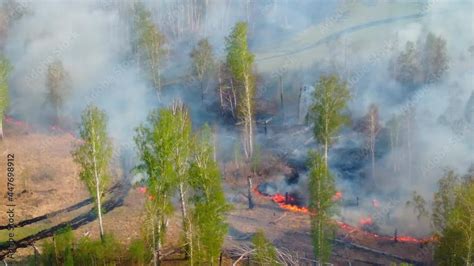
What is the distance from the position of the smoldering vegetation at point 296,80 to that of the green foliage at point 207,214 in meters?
18.3

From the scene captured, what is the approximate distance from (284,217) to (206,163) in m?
13.6

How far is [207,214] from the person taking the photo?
37.1 meters

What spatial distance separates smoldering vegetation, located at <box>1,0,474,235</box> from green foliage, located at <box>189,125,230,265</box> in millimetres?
18266

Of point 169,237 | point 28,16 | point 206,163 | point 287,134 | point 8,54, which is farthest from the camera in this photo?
point 28,16

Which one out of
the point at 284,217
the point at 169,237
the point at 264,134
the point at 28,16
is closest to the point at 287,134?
the point at 264,134

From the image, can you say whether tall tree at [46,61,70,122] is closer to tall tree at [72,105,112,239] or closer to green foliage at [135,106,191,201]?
tall tree at [72,105,112,239]

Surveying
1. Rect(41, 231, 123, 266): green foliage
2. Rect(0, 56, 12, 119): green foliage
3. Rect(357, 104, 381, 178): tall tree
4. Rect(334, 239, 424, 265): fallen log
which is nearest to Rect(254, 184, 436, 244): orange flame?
Rect(334, 239, 424, 265): fallen log

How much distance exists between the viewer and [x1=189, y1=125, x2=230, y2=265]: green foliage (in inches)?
1457

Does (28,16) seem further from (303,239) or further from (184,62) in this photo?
(303,239)

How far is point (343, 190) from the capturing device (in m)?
56.8

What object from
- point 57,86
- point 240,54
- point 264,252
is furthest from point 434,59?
point 57,86

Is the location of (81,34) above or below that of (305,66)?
above

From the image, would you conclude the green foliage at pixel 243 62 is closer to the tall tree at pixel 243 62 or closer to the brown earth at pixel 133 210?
the tall tree at pixel 243 62

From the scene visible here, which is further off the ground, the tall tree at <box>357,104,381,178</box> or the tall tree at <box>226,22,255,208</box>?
the tall tree at <box>226,22,255,208</box>
